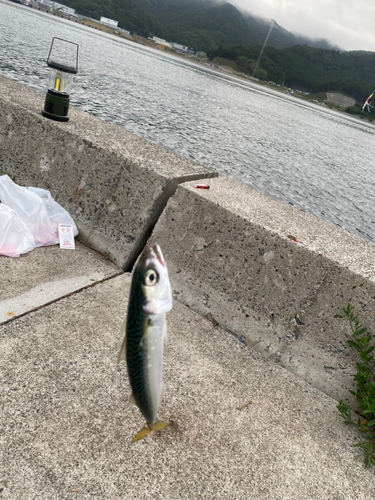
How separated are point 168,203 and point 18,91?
10.2 feet

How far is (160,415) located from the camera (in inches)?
85.8

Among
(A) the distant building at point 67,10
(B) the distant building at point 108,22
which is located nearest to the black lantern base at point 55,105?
(A) the distant building at point 67,10

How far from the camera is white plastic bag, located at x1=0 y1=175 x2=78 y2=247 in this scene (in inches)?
139

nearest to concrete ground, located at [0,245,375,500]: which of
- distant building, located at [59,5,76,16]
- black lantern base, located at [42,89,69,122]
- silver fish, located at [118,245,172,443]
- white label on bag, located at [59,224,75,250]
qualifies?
white label on bag, located at [59,224,75,250]

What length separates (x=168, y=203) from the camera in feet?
11.0

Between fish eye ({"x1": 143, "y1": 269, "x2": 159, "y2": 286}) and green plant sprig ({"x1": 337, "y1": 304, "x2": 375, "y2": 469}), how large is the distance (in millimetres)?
1978

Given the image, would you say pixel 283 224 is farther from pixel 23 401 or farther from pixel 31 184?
pixel 31 184

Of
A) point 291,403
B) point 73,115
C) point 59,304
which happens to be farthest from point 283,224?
point 73,115

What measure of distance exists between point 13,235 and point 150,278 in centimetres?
266

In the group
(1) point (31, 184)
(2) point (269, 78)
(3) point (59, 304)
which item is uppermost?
(2) point (269, 78)

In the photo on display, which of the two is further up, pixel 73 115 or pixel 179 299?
pixel 73 115

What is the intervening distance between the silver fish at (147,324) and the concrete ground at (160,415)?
0.78 meters

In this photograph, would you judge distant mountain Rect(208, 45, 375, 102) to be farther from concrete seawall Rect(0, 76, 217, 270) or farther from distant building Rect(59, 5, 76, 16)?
concrete seawall Rect(0, 76, 217, 270)

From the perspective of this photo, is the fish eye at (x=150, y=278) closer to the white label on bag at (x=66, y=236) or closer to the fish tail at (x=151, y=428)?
the fish tail at (x=151, y=428)
